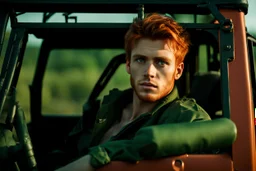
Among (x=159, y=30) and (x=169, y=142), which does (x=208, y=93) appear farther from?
(x=169, y=142)

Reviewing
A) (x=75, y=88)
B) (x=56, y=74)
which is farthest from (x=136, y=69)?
(x=56, y=74)

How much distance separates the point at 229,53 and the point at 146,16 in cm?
43

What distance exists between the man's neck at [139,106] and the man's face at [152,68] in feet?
0.39

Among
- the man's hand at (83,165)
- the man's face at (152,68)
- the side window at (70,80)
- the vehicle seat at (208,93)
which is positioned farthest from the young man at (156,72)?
the side window at (70,80)

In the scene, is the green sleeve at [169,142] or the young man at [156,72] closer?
the green sleeve at [169,142]

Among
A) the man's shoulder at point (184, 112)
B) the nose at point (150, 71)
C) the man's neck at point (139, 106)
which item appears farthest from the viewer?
the man's neck at point (139, 106)

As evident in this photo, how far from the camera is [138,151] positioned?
7.74ft

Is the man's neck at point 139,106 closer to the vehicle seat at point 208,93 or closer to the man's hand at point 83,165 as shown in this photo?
the man's hand at point 83,165

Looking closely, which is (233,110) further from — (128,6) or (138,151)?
(128,6)

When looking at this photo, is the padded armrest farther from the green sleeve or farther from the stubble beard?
the stubble beard

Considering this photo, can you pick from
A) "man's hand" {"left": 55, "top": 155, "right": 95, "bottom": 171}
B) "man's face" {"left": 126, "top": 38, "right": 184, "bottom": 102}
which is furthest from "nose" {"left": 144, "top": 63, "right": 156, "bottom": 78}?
"man's hand" {"left": 55, "top": 155, "right": 95, "bottom": 171}

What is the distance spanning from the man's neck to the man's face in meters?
0.12

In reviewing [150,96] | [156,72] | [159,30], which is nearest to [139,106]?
[150,96]

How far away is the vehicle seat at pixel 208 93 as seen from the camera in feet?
13.6
